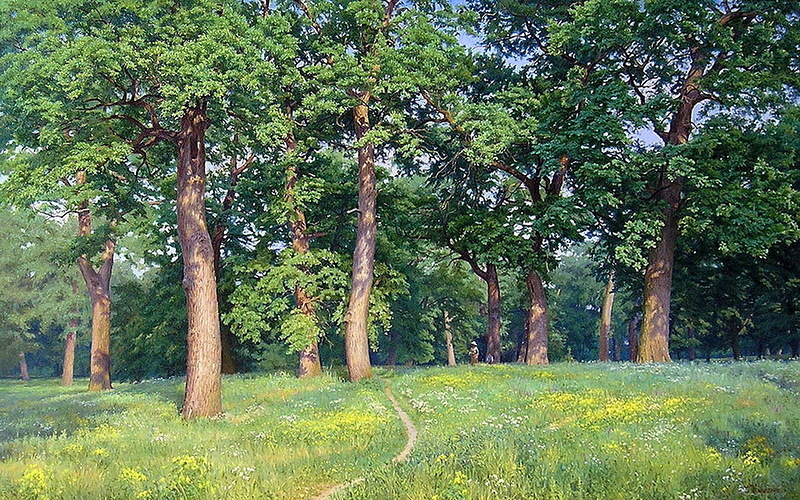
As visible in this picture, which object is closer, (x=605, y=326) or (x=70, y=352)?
(x=605, y=326)

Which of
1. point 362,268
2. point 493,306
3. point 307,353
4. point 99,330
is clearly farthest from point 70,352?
point 362,268

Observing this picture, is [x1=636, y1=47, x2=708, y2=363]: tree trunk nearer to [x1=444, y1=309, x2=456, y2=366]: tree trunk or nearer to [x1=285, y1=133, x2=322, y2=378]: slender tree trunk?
[x1=285, y1=133, x2=322, y2=378]: slender tree trunk

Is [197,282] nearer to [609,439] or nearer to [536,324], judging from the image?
[609,439]

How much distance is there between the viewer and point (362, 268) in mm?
23000

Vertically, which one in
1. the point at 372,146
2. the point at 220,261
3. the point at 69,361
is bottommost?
the point at 69,361

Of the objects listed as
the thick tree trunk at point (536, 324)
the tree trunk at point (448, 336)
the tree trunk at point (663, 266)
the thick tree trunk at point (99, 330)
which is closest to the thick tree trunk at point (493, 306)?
the thick tree trunk at point (536, 324)

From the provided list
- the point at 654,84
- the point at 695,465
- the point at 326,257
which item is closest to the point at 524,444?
the point at 695,465

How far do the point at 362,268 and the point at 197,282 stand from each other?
7694 millimetres

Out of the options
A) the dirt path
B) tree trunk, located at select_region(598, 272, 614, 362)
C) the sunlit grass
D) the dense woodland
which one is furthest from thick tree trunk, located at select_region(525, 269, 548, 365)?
tree trunk, located at select_region(598, 272, 614, 362)

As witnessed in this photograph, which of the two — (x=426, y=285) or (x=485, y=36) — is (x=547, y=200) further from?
(x=426, y=285)

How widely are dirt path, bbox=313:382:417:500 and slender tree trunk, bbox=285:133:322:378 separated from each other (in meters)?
6.34

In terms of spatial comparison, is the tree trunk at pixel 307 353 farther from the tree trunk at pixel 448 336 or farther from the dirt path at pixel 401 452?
the tree trunk at pixel 448 336

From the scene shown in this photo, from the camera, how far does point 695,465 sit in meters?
8.20

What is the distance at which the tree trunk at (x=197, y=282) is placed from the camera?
16.0 meters
